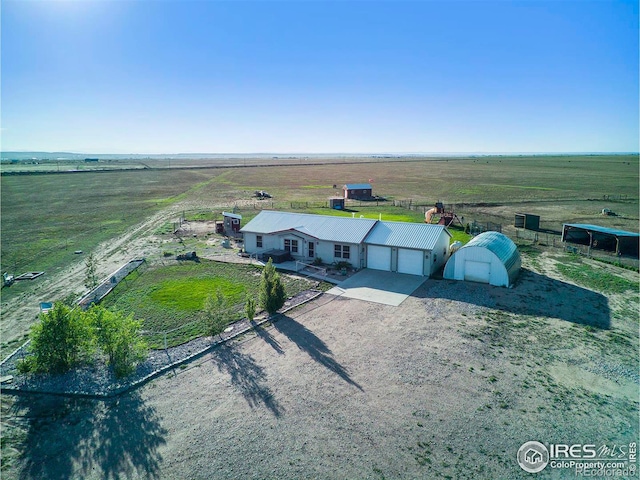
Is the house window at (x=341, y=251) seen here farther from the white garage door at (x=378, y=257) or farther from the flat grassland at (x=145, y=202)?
the flat grassland at (x=145, y=202)

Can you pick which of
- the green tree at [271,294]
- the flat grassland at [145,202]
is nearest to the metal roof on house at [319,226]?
the green tree at [271,294]

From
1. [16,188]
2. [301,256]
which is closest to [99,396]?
[301,256]

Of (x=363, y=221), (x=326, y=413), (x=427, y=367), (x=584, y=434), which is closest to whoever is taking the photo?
(x=584, y=434)

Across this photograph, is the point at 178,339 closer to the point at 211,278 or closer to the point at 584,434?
the point at 211,278

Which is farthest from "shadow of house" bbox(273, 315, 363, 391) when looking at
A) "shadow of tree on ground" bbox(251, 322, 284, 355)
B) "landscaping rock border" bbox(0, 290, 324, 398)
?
"landscaping rock border" bbox(0, 290, 324, 398)

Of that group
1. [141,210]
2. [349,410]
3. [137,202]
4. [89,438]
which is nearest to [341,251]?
[349,410]

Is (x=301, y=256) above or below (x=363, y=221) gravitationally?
below

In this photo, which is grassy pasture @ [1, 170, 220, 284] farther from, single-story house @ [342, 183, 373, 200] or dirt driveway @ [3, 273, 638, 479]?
single-story house @ [342, 183, 373, 200]
